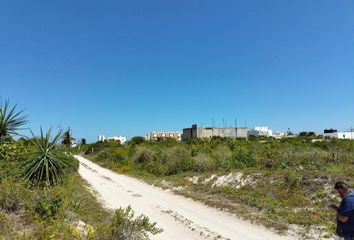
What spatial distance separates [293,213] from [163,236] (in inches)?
193

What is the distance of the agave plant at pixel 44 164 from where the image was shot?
1230cm

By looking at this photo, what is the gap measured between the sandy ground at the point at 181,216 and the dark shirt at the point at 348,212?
3.34m

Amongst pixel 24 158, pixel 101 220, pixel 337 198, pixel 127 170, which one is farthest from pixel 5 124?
pixel 127 170

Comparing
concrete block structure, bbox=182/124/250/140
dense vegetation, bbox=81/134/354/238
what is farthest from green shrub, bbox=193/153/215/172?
concrete block structure, bbox=182/124/250/140

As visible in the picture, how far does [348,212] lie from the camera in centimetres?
569

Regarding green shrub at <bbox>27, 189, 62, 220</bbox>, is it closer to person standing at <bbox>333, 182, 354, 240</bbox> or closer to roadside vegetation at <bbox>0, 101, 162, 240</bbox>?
roadside vegetation at <bbox>0, 101, 162, 240</bbox>

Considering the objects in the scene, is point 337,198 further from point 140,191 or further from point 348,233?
point 140,191

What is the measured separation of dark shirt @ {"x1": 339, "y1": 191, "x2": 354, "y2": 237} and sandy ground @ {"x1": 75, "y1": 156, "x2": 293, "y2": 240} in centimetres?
334

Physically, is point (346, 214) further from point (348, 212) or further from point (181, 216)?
point (181, 216)

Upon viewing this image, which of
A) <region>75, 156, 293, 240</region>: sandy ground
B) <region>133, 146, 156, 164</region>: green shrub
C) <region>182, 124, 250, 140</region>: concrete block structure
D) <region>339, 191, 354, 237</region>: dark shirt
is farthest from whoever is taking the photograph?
<region>182, 124, 250, 140</region>: concrete block structure

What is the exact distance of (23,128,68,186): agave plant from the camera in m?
12.3

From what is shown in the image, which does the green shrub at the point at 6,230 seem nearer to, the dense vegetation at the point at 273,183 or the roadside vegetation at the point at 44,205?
the roadside vegetation at the point at 44,205

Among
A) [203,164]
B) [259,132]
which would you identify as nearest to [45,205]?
[203,164]

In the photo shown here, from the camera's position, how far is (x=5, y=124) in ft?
42.2
